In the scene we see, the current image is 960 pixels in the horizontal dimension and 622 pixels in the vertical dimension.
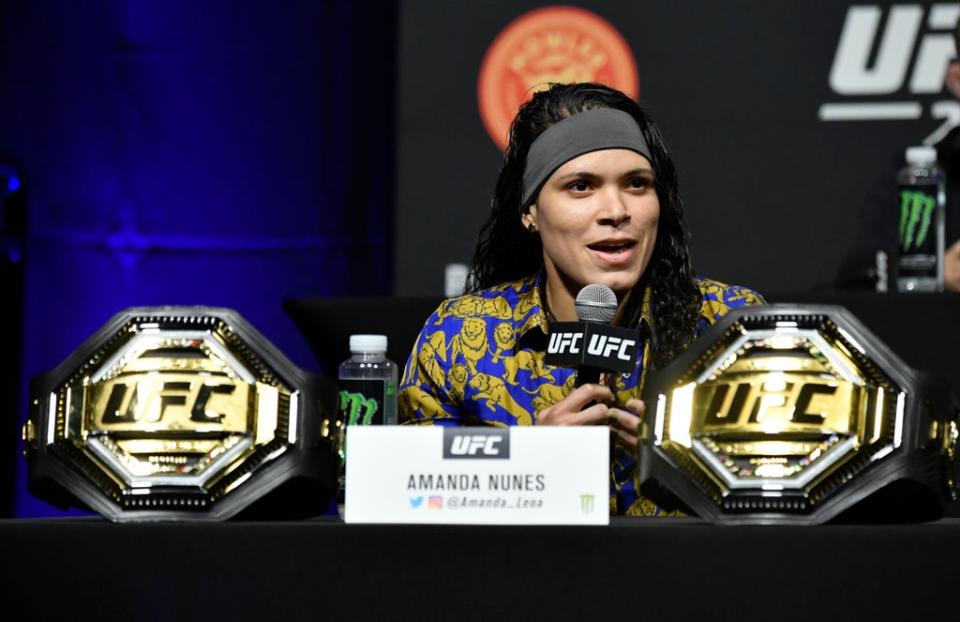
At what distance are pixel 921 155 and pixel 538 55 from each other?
31.8 inches

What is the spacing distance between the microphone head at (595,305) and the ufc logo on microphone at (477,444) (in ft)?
1.30

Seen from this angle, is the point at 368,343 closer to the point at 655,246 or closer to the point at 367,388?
the point at 367,388

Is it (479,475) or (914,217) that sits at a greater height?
(914,217)

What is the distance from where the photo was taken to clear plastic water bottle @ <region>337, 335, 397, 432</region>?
4.47 ft

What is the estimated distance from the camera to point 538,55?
288 centimetres

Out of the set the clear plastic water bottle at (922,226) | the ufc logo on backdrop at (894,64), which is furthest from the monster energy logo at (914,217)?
the ufc logo on backdrop at (894,64)

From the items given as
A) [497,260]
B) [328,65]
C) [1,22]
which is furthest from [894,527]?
[1,22]

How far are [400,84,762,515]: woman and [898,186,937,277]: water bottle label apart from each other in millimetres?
832

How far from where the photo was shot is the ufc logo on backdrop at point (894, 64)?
109 inches

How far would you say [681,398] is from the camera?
100 cm

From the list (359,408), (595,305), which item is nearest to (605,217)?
(595,305)

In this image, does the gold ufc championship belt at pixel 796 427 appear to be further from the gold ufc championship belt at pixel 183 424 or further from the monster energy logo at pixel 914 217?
the monster energy logo at pixel 914 217

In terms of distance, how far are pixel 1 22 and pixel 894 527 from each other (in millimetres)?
3268

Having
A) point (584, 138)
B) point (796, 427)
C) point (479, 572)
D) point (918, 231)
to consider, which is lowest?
point (479, 572)
